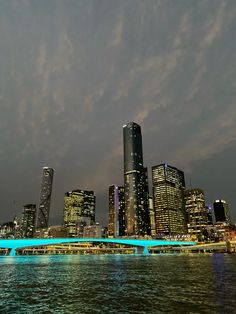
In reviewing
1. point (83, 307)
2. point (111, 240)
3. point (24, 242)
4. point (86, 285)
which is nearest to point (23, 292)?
point (86, 285)

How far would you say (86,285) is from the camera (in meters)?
40.0

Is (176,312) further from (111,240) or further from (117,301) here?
(111,240)

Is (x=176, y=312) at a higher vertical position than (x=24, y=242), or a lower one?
lower

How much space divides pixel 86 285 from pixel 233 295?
20017mm

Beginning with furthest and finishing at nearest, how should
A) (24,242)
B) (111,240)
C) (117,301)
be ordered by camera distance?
1. (111,240)
2. (24,242)
3. (117,301)

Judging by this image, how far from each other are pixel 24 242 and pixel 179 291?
142m

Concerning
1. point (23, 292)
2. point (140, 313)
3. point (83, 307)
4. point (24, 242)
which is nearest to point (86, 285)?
point (23, 292)

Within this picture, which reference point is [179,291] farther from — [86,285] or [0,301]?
[0,301]

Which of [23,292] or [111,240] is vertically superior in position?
[111,240]

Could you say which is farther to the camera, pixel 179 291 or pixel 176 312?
pixel 179 291

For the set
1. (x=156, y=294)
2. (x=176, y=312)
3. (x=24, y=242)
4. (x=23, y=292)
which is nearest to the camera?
(x=176, y=312)

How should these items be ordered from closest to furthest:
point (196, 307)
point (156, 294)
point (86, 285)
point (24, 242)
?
1. point (196, 307)
2. point (156, 294)
3. point (86, 285)
4. point (24, 242)

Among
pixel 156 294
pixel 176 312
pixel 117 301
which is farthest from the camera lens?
pixel 156 294

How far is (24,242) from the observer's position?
516 ft
